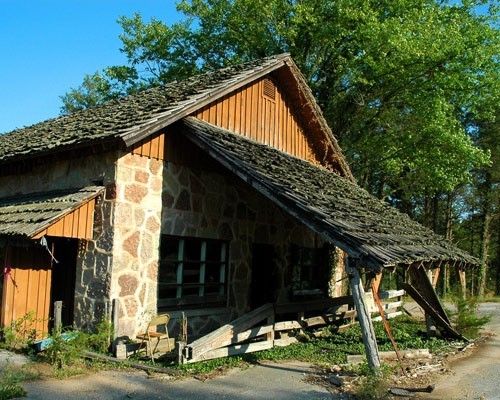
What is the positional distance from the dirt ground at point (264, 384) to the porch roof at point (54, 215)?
2.35 m

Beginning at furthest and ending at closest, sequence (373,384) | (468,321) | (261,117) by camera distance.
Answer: (261,117)
(468,321)
(373,384)

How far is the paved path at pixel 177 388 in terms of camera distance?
20.0 feet

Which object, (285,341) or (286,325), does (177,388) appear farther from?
(286,325)

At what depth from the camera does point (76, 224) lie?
8320 millimetres

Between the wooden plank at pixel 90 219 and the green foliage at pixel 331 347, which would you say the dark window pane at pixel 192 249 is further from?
the green foliage at pixel 331 347

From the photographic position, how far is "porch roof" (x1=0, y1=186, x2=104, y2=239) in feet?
25.3

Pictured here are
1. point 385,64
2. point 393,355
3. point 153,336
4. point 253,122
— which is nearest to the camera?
point 153,336

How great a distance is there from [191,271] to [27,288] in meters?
3.06

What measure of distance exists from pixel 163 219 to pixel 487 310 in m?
14.8

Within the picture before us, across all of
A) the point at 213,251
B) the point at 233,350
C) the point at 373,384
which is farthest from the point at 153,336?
the point at 373,384

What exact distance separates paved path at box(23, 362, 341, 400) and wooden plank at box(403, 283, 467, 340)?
380cm

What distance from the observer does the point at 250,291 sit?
1140 centimetres

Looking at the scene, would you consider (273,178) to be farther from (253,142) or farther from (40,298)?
(40,298)

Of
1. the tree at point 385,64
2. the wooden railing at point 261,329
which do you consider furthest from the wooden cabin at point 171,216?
the tree at point 385,64
